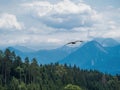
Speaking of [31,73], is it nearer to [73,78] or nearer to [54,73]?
[54,73]

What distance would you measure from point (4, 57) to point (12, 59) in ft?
12.2

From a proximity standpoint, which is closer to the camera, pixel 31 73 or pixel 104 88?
pixel 31 73

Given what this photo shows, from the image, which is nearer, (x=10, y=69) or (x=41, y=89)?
(x=41, y=89)

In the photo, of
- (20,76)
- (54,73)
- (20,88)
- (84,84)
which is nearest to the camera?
(20,88)

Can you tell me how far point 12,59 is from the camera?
6432 inches

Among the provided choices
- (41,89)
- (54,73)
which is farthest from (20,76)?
(54,73)

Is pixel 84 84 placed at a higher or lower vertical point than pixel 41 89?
lower

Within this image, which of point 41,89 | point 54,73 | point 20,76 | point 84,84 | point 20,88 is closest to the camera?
point 20,88

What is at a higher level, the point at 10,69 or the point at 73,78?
the point at 10,69

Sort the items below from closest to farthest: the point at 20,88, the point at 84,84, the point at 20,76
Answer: the point at 20,88 → the point at 20,76 → the point at 84,84

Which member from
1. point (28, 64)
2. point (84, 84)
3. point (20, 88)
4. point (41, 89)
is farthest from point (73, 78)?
point (20, 88)

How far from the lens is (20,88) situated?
137m

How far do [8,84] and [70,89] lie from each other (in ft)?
73.8

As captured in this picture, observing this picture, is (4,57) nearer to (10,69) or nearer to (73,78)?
(10,69)
